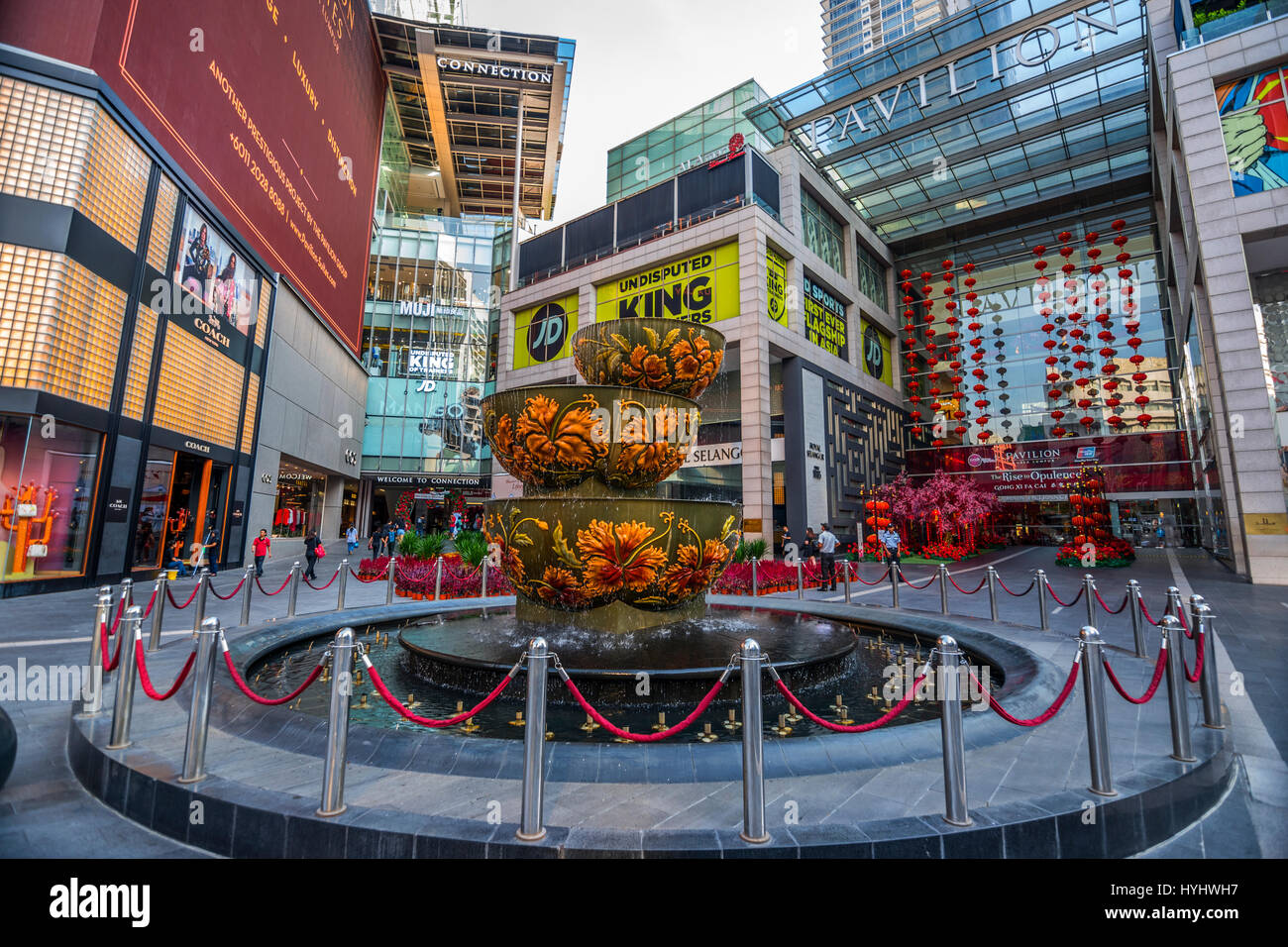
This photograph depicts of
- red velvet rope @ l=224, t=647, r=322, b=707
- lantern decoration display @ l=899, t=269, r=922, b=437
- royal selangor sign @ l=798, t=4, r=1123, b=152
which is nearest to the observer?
red velvet rope @ l=224, t=647, r=322, b=707

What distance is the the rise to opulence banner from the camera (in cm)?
1330

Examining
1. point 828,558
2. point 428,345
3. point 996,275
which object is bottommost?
point 828,558

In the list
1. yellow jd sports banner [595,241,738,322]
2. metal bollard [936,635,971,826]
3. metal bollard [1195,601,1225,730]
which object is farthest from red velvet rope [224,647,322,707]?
yellow jd sports banner [595,241,738,322]

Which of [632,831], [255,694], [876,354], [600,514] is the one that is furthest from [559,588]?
[876,354]

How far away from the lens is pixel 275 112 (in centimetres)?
1948

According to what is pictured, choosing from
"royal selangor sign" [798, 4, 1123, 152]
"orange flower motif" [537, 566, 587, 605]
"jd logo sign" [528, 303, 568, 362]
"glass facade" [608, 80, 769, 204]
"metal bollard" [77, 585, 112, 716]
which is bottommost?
"metal bollard" [77, 585, 112, 716]

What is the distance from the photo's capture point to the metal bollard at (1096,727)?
2.90 meters

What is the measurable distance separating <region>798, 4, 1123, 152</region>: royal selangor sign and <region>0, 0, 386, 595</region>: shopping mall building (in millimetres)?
20819

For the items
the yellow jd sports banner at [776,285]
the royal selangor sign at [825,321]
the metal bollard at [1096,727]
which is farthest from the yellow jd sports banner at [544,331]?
the metal bollard at [1096,727]

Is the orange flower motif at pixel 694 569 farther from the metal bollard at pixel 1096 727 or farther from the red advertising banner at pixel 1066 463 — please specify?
the red advertising banner at pixel 1066 463

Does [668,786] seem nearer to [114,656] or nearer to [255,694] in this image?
[255,694]

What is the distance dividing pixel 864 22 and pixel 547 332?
13126 centimetres

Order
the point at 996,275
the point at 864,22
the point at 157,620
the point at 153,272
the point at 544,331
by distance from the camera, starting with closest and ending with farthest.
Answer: the point at 157,620, the point at 153,272, the point at 544,331, the point at 996,275, the point at 864,22

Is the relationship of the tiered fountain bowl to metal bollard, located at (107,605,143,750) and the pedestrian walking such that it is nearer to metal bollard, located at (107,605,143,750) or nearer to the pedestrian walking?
metal bollard, located at (107,605,143,750)
